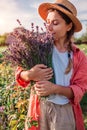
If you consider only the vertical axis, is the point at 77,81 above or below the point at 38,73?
below

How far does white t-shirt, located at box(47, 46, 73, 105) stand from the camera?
3.96 meters

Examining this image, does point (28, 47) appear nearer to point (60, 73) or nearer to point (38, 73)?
point (38, 73)

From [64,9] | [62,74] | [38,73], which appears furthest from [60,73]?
[64,9]

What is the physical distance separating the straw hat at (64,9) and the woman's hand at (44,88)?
23.1 inches

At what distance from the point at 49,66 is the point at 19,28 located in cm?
40

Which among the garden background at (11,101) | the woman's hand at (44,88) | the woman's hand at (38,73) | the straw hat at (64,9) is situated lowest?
the garden background at (11,101)

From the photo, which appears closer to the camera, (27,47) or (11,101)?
(27,47)

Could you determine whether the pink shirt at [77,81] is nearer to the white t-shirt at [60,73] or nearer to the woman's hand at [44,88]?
the white t-shirt at [60,73]

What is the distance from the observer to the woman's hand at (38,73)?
149 inches

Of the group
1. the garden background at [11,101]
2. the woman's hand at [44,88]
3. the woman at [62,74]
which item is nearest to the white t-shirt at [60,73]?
the woman at [62,74]

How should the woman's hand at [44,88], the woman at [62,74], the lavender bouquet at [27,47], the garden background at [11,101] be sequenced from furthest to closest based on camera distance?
the garden background at [11,101] < the woman at [62,74] < the woman's hand at [44,88] < the lavender bouquet at [27,47]

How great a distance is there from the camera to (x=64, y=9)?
3.99m

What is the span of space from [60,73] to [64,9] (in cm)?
52

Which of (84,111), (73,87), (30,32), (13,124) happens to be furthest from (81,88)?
(84,111)
